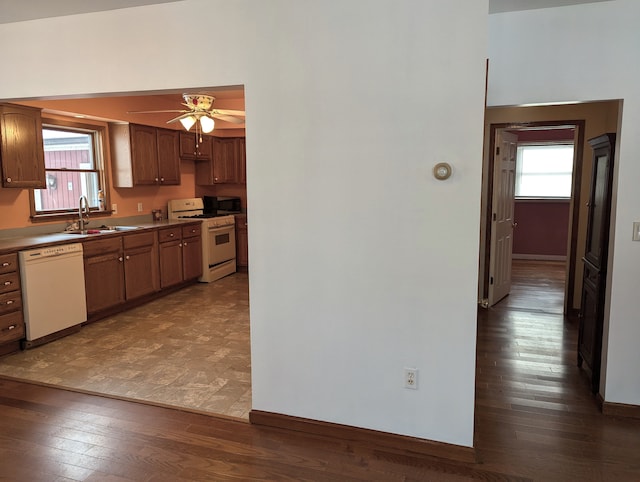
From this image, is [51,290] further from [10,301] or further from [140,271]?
[140,271]

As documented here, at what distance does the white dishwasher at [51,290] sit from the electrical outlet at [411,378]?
329cm

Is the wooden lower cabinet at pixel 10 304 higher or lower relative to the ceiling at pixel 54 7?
lower

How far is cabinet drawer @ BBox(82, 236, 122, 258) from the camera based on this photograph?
444cm

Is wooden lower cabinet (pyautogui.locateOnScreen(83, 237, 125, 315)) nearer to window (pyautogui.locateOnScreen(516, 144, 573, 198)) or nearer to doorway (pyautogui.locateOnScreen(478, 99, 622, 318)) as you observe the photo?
doorway (pyautogui.locateOnScreen(478, 99, 622, 318))

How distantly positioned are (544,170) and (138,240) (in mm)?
7063

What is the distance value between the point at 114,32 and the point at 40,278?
2.33 meters

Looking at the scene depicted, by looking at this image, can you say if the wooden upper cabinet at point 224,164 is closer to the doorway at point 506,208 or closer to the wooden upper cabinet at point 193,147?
the wooden upper cabinet at point 193,147

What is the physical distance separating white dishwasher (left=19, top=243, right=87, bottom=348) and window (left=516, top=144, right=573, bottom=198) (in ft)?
24.2

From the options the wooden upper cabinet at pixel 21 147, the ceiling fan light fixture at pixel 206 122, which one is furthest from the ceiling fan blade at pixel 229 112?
the wooden upper cabinet at pixel 21 147

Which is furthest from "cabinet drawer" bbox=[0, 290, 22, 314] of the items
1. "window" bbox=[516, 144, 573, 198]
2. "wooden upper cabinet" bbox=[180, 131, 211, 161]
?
"window" bbox=[516, 144, 573, 198]

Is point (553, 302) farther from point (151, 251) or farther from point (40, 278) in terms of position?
point (40, 278)

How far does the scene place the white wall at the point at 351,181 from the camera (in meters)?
2.23

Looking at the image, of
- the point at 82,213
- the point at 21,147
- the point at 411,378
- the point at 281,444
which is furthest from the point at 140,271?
the point at 411,378

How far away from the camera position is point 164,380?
3330mm
